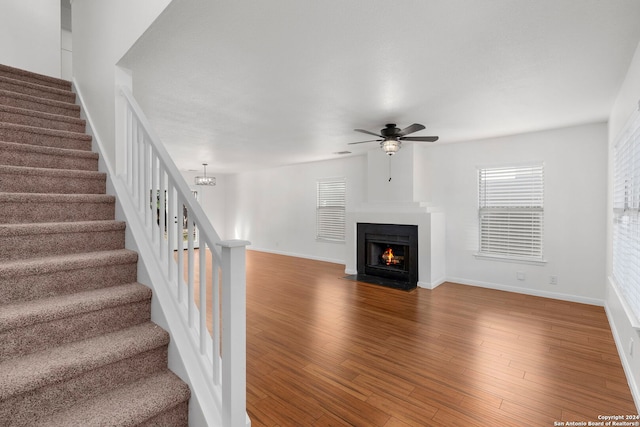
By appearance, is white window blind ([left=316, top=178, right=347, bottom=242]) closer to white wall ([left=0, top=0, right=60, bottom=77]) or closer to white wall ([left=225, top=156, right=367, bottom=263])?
white wall ([left=225, top=156, right=367, bottom=263])

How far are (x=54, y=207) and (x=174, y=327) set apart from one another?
1273mm

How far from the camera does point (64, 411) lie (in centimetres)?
133

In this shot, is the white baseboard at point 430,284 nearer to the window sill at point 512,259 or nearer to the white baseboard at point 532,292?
the white baseboard at point 532,292

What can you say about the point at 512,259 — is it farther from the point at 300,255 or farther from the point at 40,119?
the point at 40,119

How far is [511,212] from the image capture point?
4.88 m

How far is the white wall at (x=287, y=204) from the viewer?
7.23 m

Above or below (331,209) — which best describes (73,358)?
below

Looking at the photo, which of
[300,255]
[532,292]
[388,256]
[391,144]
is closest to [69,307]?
[391,144]

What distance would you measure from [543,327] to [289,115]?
383cm

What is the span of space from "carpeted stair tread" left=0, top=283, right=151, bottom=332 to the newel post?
73cm

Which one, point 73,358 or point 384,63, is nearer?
point 73,358

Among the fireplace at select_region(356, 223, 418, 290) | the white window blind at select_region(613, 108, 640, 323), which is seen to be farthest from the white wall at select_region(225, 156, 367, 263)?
the white window blind at select_region(613, 108, 640, 323)

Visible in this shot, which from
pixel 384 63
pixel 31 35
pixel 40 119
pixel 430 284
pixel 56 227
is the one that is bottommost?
pixel 430 284

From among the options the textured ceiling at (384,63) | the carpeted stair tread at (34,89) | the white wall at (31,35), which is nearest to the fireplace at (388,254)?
the textured ceiling at (384,63)
